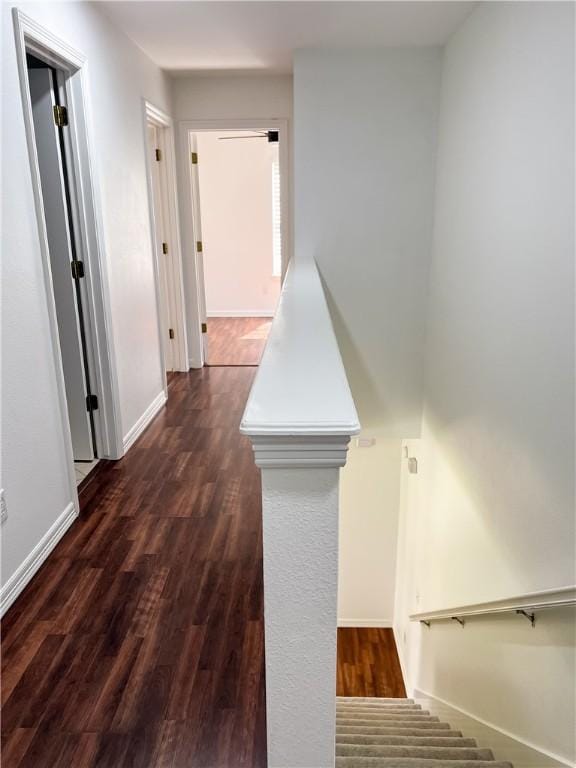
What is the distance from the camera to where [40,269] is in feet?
7.75

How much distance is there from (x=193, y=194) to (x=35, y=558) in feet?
12.0

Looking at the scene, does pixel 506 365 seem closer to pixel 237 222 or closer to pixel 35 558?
pixel 35 558

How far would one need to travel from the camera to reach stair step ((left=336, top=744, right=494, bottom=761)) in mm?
1929

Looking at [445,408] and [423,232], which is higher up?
[423,232]

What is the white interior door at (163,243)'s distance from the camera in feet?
15.3

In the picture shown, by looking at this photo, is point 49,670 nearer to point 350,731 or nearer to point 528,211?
point 350,731

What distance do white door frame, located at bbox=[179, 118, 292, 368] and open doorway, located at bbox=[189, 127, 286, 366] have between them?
1312 millimetres

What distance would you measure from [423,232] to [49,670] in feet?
11.2

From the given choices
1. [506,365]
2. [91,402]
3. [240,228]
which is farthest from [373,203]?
[240,228]

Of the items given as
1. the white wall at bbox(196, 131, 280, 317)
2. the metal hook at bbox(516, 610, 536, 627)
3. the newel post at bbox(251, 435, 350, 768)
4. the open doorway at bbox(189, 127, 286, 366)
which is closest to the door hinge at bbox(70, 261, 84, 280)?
the newel post at bbox(251, 435, 350, 768)

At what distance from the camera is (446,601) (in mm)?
3398

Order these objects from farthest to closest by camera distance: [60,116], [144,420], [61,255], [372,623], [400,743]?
[372,623]
[144,420]
[61,255]
[60,116]
[400,743]

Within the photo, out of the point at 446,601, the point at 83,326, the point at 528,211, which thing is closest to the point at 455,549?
the point at 446,601

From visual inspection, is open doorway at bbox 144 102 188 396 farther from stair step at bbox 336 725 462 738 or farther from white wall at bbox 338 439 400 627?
stair step at bbox 336 725 462 738
